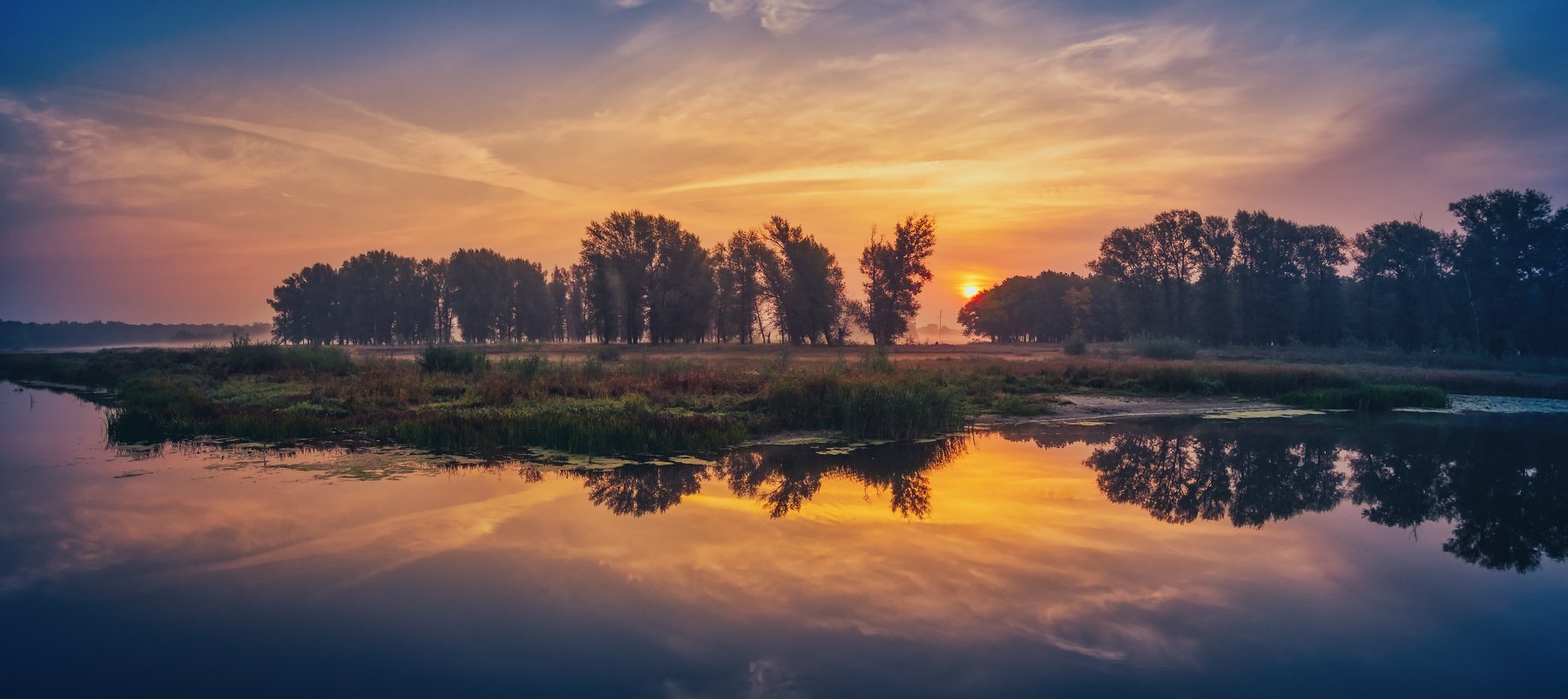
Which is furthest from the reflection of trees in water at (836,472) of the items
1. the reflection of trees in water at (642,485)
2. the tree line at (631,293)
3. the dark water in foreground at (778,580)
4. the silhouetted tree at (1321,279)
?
the silhouetted tree at (1321,279)

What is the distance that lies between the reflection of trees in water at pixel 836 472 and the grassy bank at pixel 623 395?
1.78m

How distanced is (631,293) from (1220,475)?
6338cm

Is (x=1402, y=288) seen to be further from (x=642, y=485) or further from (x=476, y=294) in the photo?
(x=476, y=294)

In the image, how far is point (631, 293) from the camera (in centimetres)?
7275

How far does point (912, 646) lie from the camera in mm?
6363

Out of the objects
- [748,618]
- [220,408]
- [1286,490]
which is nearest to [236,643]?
[748,618]

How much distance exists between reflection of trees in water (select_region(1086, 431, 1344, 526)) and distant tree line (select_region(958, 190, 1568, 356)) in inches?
1531

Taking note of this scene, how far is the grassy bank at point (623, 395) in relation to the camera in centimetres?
1788

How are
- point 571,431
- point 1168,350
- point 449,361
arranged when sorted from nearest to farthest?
point 571,431
point 449,361
point 1168,350

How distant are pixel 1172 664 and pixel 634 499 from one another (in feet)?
26.6

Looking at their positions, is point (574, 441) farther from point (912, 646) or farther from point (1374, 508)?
point (1374, 508)

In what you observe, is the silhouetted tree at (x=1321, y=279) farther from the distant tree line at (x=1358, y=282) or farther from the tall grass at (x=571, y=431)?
Answer: the tall grass at (x=571, y=431)

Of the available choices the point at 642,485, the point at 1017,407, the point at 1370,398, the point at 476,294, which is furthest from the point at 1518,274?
the point at 476,294

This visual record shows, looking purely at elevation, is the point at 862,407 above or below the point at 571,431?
above
